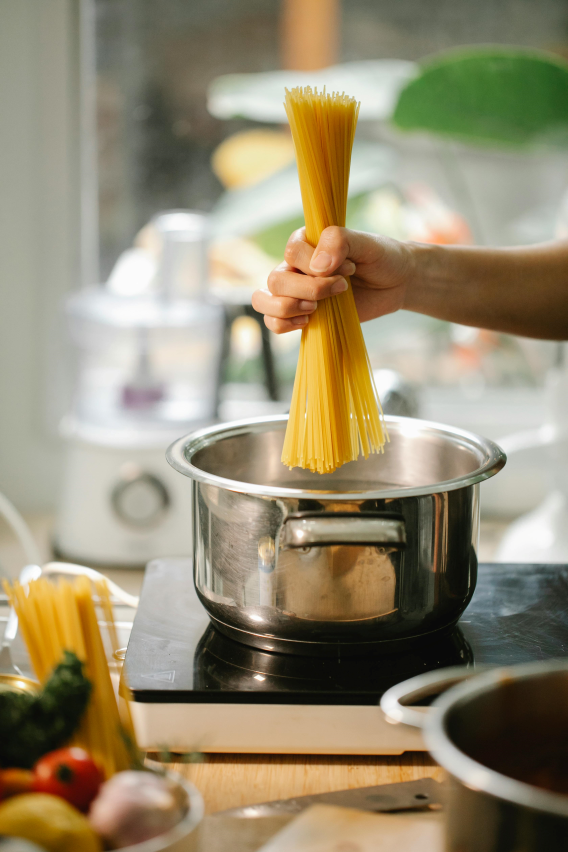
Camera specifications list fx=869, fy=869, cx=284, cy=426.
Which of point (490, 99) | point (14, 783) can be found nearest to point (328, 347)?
point (14, 783)

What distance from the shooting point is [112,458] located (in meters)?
1.43

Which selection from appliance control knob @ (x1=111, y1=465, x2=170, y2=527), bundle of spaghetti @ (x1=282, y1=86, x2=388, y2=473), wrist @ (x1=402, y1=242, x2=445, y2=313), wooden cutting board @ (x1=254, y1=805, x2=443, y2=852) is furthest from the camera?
appliance control knob @ (x1=111, y1=465, x2=170, y2=527)

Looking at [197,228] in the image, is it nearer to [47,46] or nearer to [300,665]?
[47,46]

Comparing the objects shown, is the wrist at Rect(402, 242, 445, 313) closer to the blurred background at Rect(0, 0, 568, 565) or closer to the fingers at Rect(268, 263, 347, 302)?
the fingers at Rect(268, 263, 347, 302)

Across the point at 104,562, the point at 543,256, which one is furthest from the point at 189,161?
the point at 543,256

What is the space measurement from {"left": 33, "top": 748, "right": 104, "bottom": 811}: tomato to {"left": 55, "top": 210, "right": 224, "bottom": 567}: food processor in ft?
3.22

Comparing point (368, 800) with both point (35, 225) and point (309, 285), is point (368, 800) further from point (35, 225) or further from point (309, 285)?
point (35, 225)

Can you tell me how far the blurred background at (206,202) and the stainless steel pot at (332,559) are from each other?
0.89 m

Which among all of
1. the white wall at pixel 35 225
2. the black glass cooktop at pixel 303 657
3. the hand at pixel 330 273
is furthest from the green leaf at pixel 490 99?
the black glass cooktop at pixel 303 657

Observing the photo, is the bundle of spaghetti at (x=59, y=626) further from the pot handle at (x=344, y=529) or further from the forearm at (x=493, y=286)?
the forearm at (x=493, y=286)

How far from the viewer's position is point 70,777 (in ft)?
1.41

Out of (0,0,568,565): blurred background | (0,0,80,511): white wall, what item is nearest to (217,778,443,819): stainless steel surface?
(0,0,568,565): blurred background

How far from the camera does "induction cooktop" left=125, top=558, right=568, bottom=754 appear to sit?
0.59 m

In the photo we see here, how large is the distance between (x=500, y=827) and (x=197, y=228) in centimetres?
131
